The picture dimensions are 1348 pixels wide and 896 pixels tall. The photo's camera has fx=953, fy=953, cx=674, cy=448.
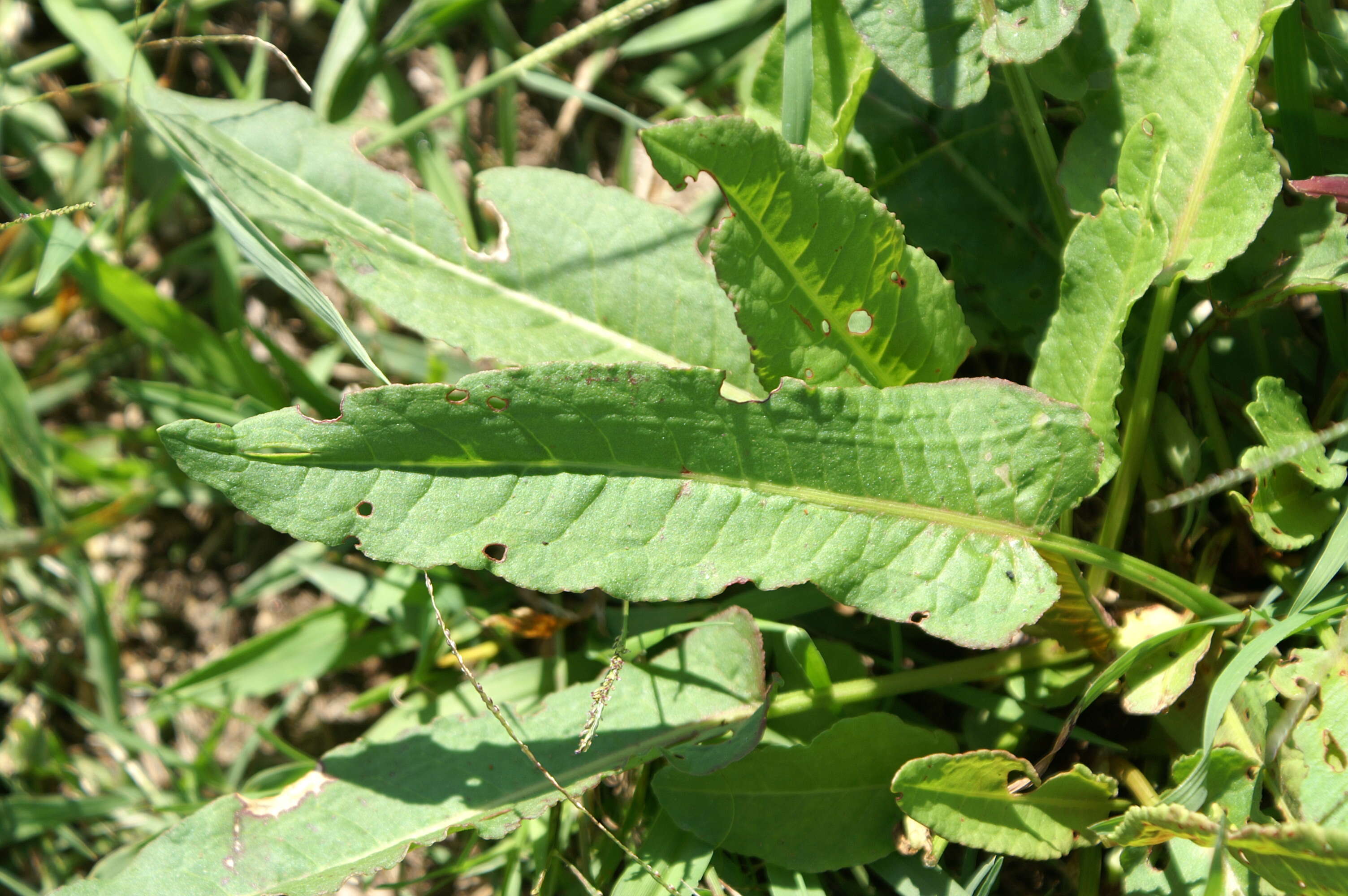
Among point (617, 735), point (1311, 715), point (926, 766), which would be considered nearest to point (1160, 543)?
point (1311, 715)

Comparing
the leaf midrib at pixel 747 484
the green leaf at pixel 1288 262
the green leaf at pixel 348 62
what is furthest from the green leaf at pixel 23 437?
the green leaf at pixel 1288 262

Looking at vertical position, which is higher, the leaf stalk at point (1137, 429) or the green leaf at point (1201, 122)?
the green leaf at point (1201, 122)

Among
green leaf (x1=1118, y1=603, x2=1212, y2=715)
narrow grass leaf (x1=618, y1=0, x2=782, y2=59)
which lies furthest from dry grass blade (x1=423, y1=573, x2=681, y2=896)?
narrow grass leaf (x1=618, y1=0, x2=782, y2=59)

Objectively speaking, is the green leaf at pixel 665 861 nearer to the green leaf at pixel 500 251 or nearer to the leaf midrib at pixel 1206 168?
the green leaf at pixel 500 251

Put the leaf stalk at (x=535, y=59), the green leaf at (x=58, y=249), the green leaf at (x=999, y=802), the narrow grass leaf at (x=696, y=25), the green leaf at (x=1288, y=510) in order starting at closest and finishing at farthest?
the green leaf at (x=999, y=802) → the green leaf at (x=1288, y=510) → the leaf stalk at (x=535, y=59) → the green leaf at (x=58, y=249) → the narrow grass leaf at (x=696, y=25)

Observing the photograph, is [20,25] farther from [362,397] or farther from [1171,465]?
[1171,465]
